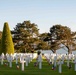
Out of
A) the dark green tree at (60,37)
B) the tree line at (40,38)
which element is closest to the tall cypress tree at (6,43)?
the tree line at (40,38)

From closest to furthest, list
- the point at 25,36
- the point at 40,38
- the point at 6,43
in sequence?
1. the point at 6,43
2. the point at 25,36
3. the point at 40,38

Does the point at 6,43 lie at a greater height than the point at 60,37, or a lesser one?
lesser

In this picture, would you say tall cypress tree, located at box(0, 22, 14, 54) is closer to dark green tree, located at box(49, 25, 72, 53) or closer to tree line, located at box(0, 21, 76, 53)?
tree line, located at box(0, 21, 76, 53)

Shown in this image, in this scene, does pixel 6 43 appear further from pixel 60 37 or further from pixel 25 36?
pixel 60 37

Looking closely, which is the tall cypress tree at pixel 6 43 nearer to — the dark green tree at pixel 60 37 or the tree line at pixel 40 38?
the tree line at pixel 40 38

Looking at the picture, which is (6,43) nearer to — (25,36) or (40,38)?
(25,36)

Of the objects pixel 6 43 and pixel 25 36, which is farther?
pixel 25 36

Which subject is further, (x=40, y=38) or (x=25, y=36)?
(x=40, y=38)

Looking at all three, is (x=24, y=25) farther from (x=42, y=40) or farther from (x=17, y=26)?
(x=42, y=40)

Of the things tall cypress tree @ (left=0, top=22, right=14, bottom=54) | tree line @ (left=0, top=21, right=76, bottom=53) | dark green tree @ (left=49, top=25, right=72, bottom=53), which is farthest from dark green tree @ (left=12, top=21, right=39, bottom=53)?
tall cypress tree @ (left=0, top=22, right=14, bottom=54)

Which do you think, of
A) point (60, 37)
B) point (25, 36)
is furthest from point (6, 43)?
point (60, 37)

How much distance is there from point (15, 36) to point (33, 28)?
4.65 m

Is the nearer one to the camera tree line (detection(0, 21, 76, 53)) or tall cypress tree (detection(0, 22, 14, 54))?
tall cypress tree (detection(0, 22, 14, 54))

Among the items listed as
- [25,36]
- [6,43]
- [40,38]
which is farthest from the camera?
[40,38]
